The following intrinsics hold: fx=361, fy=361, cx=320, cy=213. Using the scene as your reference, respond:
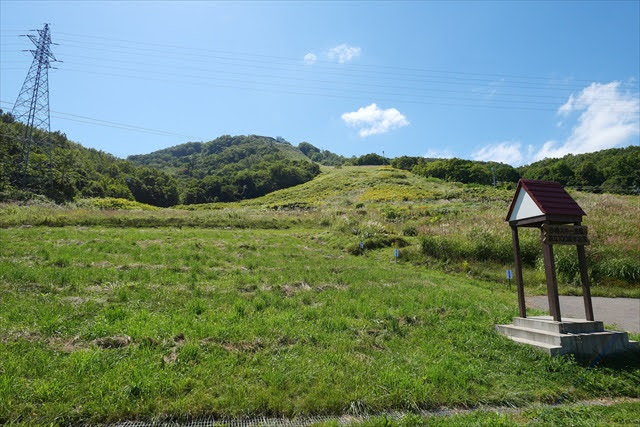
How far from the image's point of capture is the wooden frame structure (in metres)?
7.93

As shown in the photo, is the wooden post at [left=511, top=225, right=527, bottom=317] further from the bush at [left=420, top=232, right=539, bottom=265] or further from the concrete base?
A: the bush at [left=420, top=232, right=539, bottom=265]

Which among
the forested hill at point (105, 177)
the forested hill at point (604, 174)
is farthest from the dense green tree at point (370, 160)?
the forested hill at point (604, 174)

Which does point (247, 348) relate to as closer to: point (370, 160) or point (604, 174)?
point (604, 174)

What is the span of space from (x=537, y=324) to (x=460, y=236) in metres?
13.1

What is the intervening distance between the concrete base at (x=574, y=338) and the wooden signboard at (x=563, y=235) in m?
1.73

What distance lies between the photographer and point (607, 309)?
1235cm

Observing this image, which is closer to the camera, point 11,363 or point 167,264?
point 11,363

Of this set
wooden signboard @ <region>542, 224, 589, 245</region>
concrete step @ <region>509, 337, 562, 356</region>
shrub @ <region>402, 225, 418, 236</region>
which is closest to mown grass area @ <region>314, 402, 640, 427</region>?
concrete step @ <region>509, 337, 562, 356</region>

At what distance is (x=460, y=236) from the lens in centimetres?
2064

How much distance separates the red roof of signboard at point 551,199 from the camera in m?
8.07

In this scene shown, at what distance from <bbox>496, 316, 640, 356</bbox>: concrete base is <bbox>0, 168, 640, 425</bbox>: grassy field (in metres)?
0.28

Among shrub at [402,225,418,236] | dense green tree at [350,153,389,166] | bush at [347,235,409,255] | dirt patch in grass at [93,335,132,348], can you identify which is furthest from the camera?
dense green tree at [350,153,389,166]

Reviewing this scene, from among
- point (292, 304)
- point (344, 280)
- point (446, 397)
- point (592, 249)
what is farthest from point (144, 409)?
point (592, 249)

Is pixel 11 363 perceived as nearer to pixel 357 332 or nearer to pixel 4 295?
pixel 4 295
